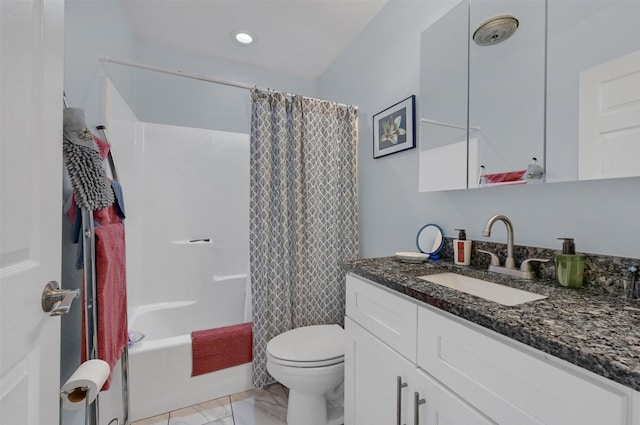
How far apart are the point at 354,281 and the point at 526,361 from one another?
67 centimetres

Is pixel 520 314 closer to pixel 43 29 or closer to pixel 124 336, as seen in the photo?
A: pixel 43 29

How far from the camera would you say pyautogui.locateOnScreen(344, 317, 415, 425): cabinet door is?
0.88 metres

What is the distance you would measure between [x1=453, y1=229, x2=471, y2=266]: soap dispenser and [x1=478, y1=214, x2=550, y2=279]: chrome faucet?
10 centimetres

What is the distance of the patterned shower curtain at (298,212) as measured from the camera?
1.72 m

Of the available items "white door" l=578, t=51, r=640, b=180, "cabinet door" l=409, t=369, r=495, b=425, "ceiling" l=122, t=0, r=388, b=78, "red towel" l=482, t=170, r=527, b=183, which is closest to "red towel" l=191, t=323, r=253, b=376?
"cabinet door" l=409, t=369, r=495, b=425

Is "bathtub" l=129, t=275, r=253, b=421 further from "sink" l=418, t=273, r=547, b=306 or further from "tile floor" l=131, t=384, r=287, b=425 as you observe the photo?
"sink" l=418, t=273, r=547, b=306

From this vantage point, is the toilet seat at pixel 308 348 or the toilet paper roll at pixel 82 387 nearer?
the toilet paper roll at pixel 82 387

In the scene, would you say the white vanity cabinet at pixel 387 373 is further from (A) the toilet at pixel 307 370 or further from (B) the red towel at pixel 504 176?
(B) the red towel at pixel 504 176

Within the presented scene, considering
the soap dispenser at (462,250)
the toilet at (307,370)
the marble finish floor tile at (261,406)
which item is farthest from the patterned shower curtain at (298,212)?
the soap dispenser at (462,250)

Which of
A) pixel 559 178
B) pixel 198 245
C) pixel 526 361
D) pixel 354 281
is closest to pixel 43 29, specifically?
pixel 354 281

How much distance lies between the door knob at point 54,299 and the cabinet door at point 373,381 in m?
0.92

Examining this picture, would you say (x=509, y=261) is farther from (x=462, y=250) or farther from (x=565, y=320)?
(x=565, y=320)

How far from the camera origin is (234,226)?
8.63 feet

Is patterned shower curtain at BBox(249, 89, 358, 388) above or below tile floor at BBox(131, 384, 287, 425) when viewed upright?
above
